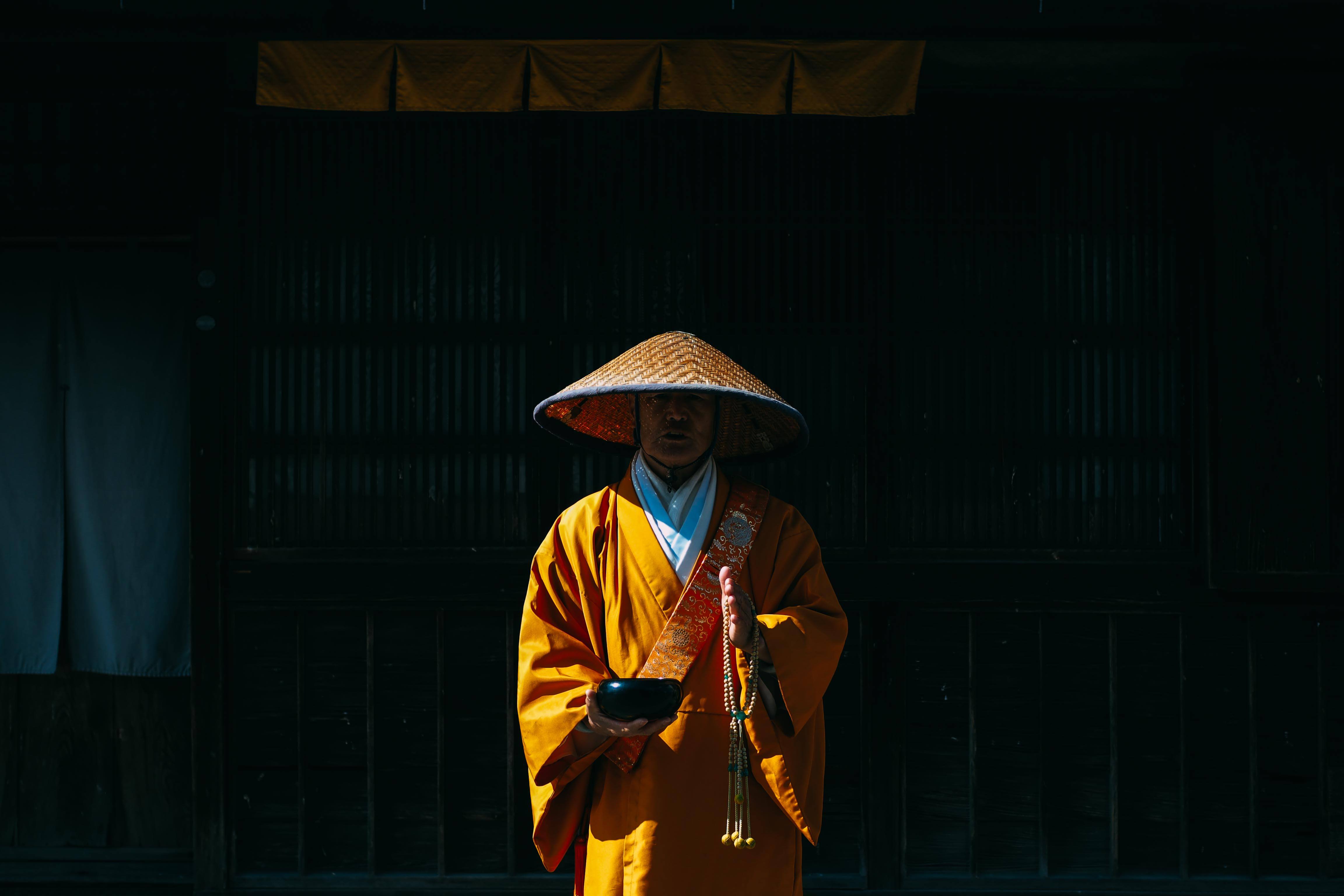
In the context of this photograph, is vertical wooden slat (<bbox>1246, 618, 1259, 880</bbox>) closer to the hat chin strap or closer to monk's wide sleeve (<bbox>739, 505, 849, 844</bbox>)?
monk's wide sleeve (<bbox>739, 505, 849, 844</bbox>)

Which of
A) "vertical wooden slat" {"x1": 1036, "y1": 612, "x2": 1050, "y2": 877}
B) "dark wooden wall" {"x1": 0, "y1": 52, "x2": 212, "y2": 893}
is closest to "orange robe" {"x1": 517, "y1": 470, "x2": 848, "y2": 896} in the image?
"vertical wooden slat" {"x1": 1036, "y1": 612, "x2": 1050, "y2": 877}

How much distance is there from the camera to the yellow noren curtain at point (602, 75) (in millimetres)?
4477

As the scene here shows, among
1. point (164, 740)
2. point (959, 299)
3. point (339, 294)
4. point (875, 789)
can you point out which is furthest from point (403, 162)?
point (875, 789)

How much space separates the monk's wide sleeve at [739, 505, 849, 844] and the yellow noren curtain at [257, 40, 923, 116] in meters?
2.29

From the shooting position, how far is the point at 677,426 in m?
2.92

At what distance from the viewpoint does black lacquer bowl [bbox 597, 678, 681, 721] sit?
8.20ft

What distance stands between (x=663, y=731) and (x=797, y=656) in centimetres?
43

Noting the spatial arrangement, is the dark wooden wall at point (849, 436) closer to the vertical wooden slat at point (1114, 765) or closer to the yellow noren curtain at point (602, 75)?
the vertical wooden slat at point (1114, 765)

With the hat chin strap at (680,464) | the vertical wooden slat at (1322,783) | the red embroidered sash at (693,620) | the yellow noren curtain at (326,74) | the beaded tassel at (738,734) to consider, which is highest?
the yellow noren curtain at (326,74)

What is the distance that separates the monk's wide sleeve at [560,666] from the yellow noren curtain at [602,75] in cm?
229

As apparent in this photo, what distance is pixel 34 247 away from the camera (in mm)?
4879

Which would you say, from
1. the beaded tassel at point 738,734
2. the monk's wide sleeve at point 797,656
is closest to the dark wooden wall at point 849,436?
the monk's wide sleeve at point 797,656

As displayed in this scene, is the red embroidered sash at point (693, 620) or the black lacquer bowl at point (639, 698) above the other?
the red embroidered sash at point (693, 620)

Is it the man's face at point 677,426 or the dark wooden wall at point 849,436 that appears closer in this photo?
the man's face at point 677,426
